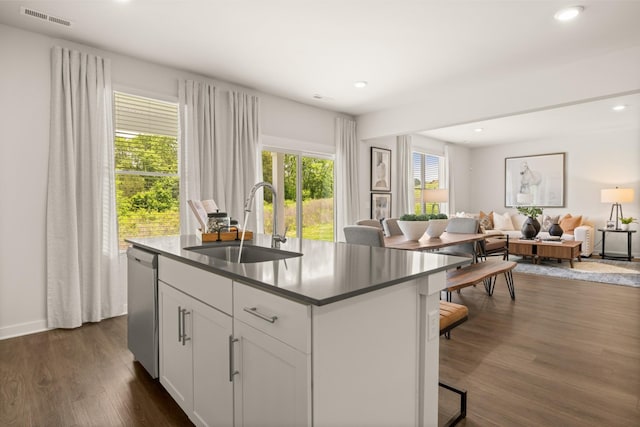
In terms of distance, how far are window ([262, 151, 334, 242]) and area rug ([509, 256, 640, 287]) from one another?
3.42m

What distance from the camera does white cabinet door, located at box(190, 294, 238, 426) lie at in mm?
1447

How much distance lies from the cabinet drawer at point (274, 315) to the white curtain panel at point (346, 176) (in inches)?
180

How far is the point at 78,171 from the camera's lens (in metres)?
3.31

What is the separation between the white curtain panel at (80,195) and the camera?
3.19 metres

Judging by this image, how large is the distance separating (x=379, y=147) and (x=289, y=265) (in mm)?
5356

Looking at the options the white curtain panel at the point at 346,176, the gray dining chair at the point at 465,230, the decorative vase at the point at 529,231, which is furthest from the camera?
the decorative vase at the point at 529,231

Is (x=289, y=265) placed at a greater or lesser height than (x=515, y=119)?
lesser

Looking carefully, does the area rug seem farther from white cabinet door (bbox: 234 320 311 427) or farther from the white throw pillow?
white cabinet door (bbox: 234 320 311 427)

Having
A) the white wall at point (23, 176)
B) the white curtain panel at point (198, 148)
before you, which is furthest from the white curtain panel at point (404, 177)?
the white wall at point (23, 176)

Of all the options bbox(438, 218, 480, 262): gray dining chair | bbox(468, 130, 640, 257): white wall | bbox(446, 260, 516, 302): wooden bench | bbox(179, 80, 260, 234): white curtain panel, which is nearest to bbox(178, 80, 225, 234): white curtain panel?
bbox(179, 80, 260, 234): white curtain panel

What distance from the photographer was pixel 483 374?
232 cm

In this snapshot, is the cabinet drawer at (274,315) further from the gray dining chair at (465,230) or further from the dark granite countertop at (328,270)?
the gray dining chair at (465,230)

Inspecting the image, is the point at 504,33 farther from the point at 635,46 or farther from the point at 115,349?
the point at 115,349

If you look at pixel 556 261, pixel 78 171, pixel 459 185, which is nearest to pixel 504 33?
pixel 78 171
